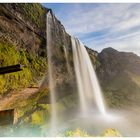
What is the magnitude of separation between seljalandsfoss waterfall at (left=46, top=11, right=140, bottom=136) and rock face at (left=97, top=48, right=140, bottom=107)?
0.33m

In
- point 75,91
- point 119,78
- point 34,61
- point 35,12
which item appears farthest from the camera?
point 119,78

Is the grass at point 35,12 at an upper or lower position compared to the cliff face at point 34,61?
upper

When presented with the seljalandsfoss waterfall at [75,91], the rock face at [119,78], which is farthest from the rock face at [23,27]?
the rock face at [119,78]

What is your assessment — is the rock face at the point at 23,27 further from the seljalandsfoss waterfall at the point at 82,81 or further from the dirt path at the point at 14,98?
the dirt path at the point at 14,98

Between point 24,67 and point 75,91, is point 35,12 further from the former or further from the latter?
point 75,91

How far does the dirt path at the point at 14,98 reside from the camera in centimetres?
524

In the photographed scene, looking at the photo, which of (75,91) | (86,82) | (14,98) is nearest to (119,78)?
(86,82)

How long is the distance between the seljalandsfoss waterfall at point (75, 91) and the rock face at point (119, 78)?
0.33 metres

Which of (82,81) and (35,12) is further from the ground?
(35,12)

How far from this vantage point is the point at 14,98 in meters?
5.45

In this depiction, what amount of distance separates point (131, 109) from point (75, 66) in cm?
199

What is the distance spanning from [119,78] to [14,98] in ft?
17.2

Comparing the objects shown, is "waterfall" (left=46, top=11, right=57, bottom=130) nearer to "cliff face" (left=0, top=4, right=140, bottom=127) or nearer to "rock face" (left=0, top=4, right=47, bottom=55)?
"cliff face" (left=0, top=4, right=140, bottom=127)

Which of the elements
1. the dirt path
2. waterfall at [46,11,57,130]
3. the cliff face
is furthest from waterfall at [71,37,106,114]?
the dirt path
